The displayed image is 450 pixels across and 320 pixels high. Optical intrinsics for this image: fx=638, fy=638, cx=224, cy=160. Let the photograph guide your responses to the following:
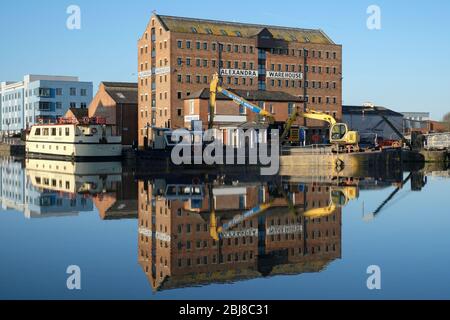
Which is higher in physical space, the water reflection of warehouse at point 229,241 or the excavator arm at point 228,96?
the excavator arm at point 228,96

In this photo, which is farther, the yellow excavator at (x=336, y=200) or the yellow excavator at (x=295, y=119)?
the yellow excavator at (x=295, y=119)

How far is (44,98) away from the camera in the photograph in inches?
5005

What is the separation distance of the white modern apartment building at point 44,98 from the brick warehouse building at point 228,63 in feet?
132

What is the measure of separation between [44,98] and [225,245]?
115m

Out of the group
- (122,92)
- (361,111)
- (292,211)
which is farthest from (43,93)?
(292,211)

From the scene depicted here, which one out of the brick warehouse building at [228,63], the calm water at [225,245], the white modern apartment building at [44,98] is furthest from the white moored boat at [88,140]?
the white modern apartment building at [44,98]

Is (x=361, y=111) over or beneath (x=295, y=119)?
over

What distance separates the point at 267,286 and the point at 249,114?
224 ft

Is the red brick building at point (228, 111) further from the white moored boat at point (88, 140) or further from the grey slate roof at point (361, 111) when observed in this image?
the grey slate roof at point (361, 111)

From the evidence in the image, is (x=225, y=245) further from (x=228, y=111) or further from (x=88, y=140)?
(x=228, y=111)

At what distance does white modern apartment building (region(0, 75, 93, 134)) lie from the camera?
127125 mm

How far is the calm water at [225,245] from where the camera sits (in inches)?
543

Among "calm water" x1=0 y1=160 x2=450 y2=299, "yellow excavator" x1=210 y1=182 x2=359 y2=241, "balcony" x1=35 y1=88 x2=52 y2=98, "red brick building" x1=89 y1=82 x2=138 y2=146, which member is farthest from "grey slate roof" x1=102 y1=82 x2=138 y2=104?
"yellow excavator" x1=210 y1=182 x2=359 y2=241
